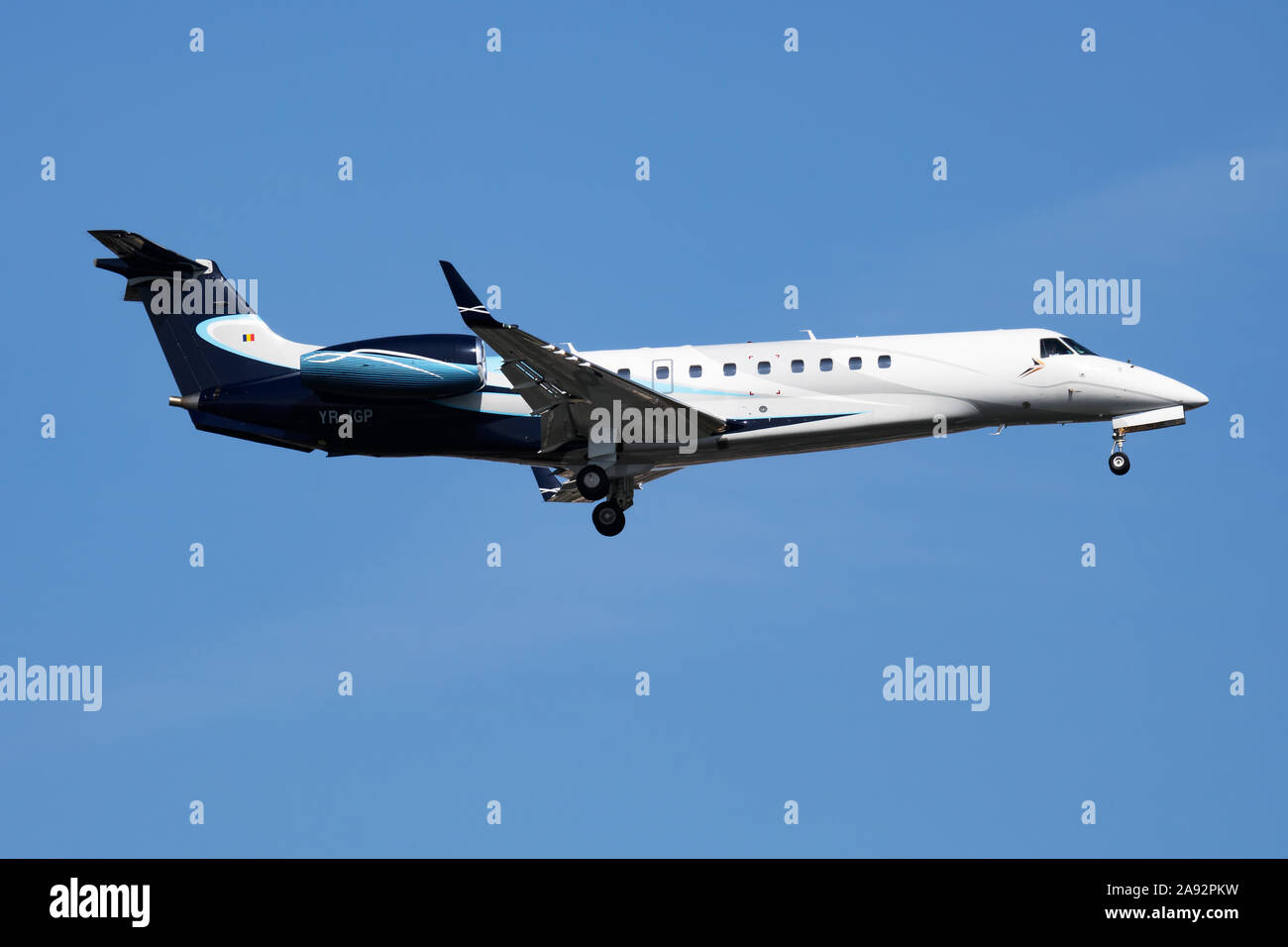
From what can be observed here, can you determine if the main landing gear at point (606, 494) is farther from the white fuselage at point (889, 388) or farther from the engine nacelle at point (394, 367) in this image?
the engine nacelle at point (394, 367)

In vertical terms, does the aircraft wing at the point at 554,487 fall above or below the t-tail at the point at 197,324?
below

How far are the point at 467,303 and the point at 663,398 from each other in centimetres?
511

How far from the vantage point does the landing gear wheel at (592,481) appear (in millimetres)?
31844

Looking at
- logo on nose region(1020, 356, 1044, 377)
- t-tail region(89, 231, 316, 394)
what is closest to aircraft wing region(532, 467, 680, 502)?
t-tail region(89, 231, 316, 394)

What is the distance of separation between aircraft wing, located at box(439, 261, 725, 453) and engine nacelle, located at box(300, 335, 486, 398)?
99cm

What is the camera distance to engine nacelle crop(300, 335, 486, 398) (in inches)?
1180

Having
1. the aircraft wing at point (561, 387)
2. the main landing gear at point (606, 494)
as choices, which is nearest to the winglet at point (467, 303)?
the aircraft wing at point (561, 387)

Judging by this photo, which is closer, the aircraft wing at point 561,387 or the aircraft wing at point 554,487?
the aircraft wing at point 561,387

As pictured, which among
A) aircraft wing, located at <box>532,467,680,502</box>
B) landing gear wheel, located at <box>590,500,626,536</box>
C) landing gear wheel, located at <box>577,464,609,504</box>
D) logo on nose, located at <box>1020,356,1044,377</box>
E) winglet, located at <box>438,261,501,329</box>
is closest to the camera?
winglet, located at <box>438,261,501,329</box>

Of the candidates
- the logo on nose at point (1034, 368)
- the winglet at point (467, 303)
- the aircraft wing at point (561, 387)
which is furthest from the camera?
the logo on nose at point (1034, 368)

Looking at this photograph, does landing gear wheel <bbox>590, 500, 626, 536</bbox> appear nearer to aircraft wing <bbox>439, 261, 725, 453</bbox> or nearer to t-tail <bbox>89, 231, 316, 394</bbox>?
aircraft wing <bbox>439, 261, 725, 453</bbox>

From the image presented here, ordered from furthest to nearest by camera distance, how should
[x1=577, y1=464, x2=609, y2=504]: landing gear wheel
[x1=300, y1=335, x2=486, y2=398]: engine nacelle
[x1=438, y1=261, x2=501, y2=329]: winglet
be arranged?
[x1=577, y1=464, x2=609, y2=504]: landing gear wheel
[x1=300, y1=335, x2=486, y2=398]: engine nacelle
[x1=438, y1=261, x2=501, y2=329]: winglet

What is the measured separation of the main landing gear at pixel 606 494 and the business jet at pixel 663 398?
0.05 m

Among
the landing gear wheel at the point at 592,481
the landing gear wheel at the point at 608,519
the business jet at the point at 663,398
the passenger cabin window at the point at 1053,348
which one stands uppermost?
the passenger cabin window at the point at 1053,348
